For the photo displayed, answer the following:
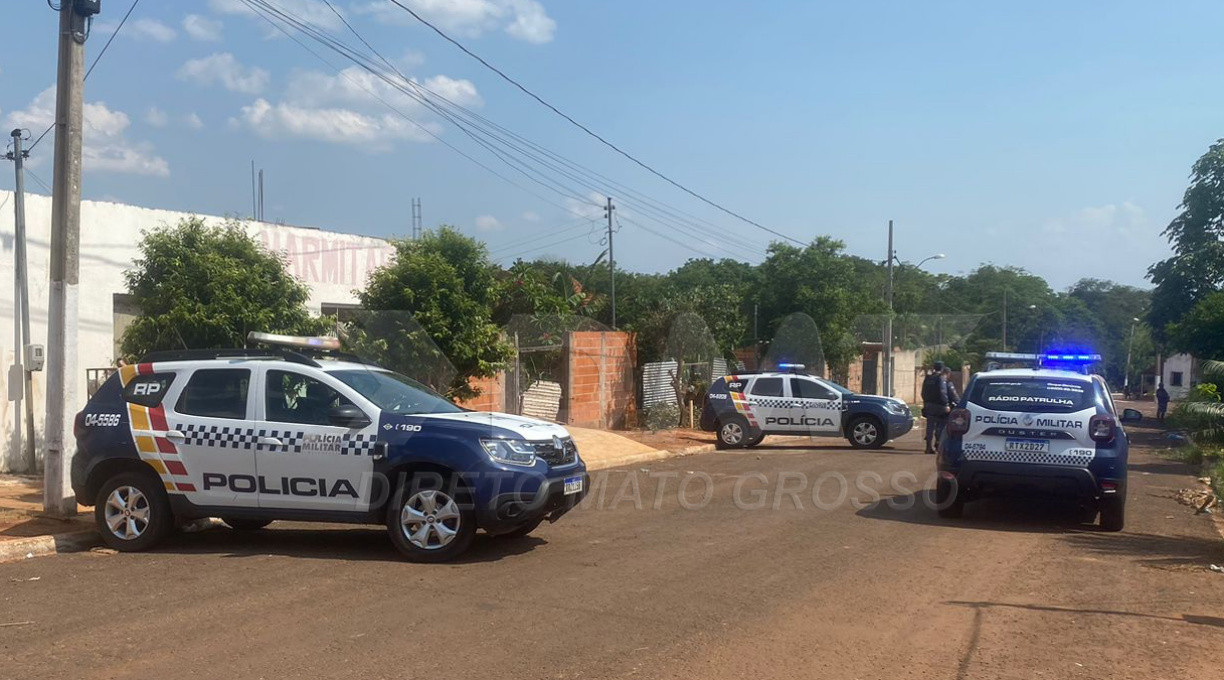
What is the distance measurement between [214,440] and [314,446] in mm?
950

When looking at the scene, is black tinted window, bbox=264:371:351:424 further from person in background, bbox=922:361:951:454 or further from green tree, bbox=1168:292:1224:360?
green tree, bbox=1168:292:1224:360

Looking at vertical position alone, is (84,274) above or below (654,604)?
above

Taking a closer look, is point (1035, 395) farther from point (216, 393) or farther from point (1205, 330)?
point (1205, 330)

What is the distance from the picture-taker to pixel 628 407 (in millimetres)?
25641

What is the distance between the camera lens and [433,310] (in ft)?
51.0

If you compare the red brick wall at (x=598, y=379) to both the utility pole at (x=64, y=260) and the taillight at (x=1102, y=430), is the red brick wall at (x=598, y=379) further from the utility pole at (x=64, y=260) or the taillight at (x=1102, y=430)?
the taillight at (x=1102, y=430)

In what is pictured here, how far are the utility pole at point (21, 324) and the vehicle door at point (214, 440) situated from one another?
612 centimetres

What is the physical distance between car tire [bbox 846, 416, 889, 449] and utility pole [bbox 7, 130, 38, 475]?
14514mm

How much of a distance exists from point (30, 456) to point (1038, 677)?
13.4m

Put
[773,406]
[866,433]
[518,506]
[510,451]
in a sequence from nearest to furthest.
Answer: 1. [518,506]
2. [510,451]
3. [866,433]
4. [773,406]

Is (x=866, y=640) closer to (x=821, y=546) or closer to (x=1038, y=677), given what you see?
(x=1038, y=677)

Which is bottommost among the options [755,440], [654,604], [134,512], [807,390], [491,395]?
[755,440]

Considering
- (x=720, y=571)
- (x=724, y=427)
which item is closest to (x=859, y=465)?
(x=724, y=427)

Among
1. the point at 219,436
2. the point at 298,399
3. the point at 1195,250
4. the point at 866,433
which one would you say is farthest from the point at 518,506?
the point at 1195,250
